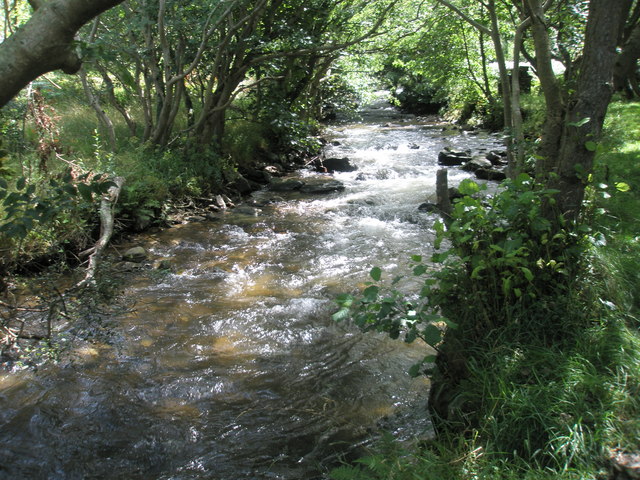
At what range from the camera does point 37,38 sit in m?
1.59

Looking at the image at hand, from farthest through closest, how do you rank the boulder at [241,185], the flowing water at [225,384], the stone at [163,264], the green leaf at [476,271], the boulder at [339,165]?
1. the boulder at [339,165]
2. the boulder at [241,185]
3. the stone at [163,264]
4. the flowing water at [225,384]
5. the green leaf at [476,271]

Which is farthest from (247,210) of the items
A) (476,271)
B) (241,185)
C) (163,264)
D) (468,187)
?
(476,271)

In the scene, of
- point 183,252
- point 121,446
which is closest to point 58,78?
point 183,252

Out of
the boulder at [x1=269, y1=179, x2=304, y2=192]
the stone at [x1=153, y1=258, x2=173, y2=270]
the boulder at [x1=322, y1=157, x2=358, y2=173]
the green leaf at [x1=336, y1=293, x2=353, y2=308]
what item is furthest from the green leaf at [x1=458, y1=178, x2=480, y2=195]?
the boulder at [x1=322, y1=157, x2=358, y2=173]

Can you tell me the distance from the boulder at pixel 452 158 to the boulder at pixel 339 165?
2562 mm

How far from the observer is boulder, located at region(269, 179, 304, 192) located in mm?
11812

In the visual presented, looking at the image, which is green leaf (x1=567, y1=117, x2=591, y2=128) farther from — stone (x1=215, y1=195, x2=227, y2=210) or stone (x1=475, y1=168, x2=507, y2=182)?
stone (x1=475, y1=168, x2=507, y2=182)

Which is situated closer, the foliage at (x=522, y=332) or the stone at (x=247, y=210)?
the foliage at (x=522, y=332)

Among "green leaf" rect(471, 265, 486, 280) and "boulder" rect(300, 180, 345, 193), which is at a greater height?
"green leaf" rect(471, 265, 486, 280)

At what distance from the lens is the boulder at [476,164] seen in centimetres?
1193

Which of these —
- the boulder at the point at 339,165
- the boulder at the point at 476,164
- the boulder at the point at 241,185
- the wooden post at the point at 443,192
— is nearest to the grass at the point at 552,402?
the wooden post at the point at 443,192

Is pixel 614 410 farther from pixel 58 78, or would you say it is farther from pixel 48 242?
pixel 58 78

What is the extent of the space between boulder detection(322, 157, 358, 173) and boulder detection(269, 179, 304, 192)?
1893 millimetres

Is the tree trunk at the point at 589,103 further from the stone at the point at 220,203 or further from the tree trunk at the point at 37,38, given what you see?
the stone at the point at 220,203
